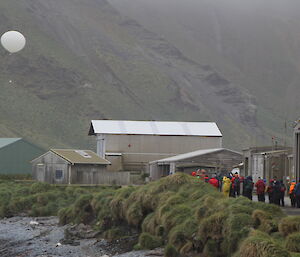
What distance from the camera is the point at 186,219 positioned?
22984mm

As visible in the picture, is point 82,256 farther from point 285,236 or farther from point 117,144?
point 117,144

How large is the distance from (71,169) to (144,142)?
1637cm

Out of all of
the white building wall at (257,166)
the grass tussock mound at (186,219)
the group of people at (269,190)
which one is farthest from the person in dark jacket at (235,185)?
the white building wall at (257,166)

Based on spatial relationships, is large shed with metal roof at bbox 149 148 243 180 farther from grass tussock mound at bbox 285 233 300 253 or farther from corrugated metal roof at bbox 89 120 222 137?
grass tussock mound at bbox 285 233 300 253

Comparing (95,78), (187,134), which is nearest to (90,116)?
(95,78)

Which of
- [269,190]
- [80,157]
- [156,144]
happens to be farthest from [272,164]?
[156,144]

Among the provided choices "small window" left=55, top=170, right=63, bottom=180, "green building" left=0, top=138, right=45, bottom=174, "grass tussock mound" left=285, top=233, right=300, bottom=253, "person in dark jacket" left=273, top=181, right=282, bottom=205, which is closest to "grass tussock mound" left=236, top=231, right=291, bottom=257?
"grass tussock mound" left=285, top=233, right=300, bottom=253

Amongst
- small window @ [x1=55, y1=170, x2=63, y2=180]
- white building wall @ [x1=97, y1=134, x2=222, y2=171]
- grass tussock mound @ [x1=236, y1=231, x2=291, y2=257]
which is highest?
white building wall @ [x1=97, y1=134, x2=222, y2=171]

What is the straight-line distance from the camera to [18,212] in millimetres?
40531

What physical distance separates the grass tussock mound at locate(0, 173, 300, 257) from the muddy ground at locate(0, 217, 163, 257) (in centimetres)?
60

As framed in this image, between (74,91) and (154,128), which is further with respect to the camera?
(74,91)

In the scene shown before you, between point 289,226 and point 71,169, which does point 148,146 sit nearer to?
point 71,169

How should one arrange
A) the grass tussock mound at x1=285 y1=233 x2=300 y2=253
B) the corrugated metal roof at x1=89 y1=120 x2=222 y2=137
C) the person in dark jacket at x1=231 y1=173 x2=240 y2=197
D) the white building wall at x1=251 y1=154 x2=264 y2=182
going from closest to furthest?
the grass tussock mound at x1=285 y1=233 x2=300 y2=253 → the person in dark jacket at x1=231 y1=173 x2=240 y2=197 → the white building wall at x1=251 y1=154 x2=264 y2=182 → the corrugated metal roof at x1=89 y1=120 x2=222 y2=137

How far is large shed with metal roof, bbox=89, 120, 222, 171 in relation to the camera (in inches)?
2835
